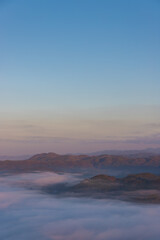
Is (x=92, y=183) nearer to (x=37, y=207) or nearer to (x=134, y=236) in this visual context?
(x=37, y=207)

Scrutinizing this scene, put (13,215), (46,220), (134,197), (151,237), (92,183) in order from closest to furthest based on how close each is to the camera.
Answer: (151,237)
(46,220)
(13,215)
(134,197)
(92,183)

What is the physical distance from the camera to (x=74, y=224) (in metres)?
73.9

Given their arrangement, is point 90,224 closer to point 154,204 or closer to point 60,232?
point 60,232

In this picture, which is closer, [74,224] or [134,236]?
[134,236]

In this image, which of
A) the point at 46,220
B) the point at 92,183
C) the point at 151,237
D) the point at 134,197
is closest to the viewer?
the point at 151,237

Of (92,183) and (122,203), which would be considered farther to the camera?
(92,183)

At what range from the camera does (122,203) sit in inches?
3797

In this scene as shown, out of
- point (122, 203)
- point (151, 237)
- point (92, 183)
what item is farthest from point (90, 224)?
point (92, 183)

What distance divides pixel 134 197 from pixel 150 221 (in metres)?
30.8

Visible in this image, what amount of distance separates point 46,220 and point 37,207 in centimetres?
2048

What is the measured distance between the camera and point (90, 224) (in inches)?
2911

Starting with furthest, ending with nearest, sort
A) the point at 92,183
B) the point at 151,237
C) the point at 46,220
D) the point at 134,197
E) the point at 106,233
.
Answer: the point at 92,183, the point at 134,197, the point at 46,220, the point at 106,233, the point at 151,237

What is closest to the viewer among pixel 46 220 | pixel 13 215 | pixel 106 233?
pixel 106 233

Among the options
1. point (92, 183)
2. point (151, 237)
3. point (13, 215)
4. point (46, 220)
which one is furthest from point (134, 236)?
point (92, 183)
